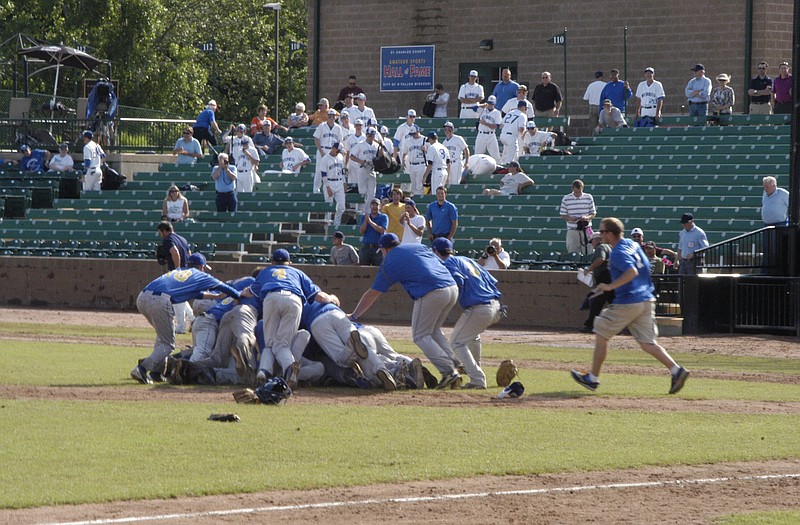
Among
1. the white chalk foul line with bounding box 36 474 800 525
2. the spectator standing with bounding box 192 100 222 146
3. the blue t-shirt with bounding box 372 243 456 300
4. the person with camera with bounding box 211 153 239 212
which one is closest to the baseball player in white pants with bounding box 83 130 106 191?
the spectator standing with bounding box 192 100 222 146

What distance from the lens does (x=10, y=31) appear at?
5081 centimetres

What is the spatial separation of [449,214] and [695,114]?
9249mm

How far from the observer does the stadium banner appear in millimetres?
39844

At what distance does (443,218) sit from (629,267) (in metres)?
11.7

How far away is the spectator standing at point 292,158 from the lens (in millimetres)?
33062

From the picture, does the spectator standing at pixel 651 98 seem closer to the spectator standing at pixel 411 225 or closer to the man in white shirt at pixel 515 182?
the man in white shirt at pixel 515 182

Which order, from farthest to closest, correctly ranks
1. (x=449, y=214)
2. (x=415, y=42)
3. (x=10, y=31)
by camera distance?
(x=10, y=31), (x=415, y=42), (x=449, y=214)

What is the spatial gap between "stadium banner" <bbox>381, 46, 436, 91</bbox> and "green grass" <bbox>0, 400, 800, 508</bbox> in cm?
2767

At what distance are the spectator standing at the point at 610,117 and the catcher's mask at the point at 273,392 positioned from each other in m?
20.2

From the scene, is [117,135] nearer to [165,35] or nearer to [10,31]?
[10,31]

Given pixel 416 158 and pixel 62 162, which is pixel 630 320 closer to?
pixel 416 158

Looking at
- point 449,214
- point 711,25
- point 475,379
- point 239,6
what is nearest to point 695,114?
point 711,25

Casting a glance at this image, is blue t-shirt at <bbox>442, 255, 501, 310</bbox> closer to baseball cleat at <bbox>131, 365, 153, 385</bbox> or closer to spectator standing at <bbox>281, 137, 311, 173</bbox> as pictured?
baseball cleat at <bbox>131, 365, 153, 385</bbox>

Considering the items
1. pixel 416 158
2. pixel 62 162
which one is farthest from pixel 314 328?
pixel 62 162
